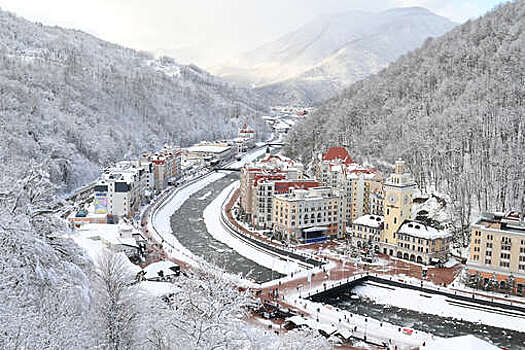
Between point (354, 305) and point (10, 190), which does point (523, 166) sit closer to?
point (354, 305)

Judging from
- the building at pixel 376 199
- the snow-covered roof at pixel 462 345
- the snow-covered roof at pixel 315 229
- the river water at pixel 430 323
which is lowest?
the river water at pixel 430 323

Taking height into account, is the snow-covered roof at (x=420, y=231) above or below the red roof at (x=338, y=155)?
below

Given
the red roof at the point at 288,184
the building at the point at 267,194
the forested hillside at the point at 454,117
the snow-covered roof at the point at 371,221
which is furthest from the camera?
the red roof at the point at 288,184

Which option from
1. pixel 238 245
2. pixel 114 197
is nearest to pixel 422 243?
pixel 238 245

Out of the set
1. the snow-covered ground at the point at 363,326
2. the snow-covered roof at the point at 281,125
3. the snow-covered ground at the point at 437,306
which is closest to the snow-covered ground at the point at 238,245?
the snow-covered ground at the point at 437,306

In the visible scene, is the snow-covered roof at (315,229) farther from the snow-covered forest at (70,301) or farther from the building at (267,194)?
the snow-covered forest at (70,301)

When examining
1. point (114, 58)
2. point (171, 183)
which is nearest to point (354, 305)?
point (171, 183)

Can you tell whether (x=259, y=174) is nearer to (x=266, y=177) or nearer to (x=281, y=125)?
(x=266, y=177)
